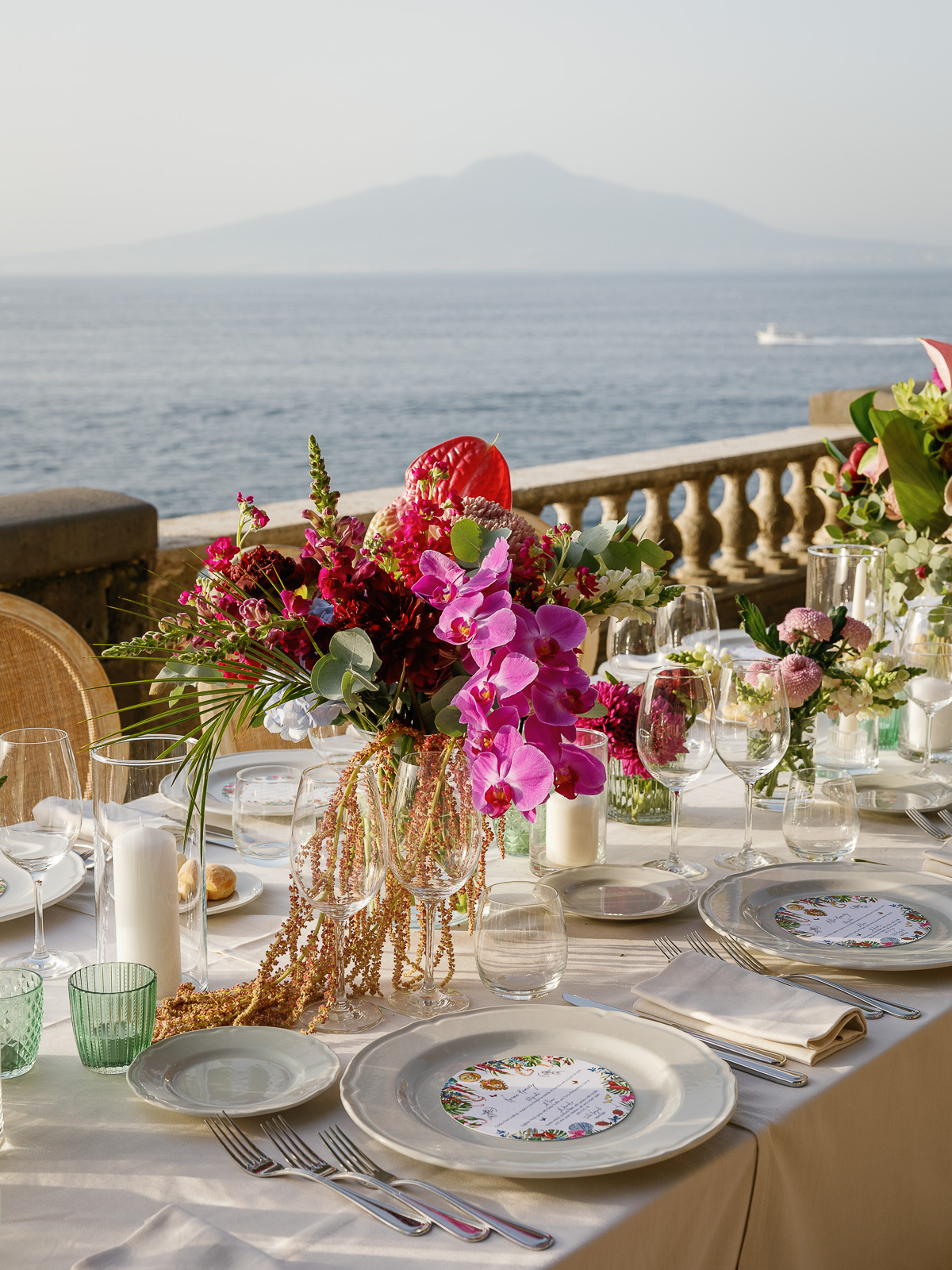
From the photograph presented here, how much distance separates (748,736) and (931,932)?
30 centimetres

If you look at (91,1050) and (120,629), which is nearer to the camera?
(91,1050)

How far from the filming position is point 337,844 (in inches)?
46.3

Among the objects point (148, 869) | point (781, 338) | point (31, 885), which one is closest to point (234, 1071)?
point (148, 869)

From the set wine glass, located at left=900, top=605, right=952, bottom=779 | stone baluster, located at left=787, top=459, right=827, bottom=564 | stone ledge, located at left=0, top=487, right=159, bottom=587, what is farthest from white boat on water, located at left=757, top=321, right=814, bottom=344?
wine glass, located at left=900, top=605, right=952, bottom=779

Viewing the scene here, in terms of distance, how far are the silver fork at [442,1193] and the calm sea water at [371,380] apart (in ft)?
105

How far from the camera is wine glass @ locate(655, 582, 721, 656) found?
2141mm

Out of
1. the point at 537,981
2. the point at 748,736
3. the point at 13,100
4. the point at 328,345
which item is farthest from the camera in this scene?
the point at 13,100

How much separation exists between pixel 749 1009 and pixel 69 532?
95.3 inches

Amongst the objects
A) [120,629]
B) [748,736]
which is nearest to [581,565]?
[748,736]

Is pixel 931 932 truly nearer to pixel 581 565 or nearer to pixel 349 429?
pixel 581 565

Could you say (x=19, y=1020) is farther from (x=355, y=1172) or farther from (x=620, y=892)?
(x=620, y=892)

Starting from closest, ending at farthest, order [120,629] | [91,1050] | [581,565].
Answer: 1. [91,1050]
2. [581,565]
3. [120,629]

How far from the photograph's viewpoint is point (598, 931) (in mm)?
1447

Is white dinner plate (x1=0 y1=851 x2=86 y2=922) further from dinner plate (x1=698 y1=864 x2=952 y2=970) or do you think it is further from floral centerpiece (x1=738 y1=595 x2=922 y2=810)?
floral centerpiece (x1=738 y1=595 x2=922 y2=810)
